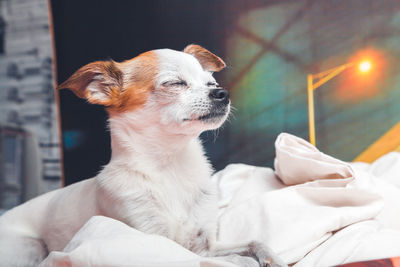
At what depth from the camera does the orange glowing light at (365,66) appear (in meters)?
1.77

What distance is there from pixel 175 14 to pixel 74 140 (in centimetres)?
101

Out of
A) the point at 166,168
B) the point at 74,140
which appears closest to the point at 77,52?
the point at 74,140

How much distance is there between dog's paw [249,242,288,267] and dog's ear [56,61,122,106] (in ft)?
2.01

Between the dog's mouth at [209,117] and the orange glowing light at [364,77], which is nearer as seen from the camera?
the dog's mouth at [209,117]

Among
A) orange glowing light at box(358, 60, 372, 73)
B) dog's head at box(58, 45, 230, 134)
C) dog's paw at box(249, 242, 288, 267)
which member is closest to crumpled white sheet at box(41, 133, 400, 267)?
dog's paw at box(249, 242, 288, 267)

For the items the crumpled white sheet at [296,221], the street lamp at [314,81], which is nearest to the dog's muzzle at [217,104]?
the crumpled white sheet at [296,221]

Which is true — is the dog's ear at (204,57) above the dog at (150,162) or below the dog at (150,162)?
above

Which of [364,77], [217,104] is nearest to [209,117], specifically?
[217,104]

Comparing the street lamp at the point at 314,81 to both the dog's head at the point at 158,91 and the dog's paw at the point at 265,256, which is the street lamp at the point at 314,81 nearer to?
the dog's head at the point at 158,91

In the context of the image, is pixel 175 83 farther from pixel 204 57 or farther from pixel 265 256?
pixel 265 256

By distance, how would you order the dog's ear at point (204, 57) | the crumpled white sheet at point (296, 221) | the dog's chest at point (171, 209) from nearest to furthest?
the crumpled white sheet at point (296, 221) < the dog's chest at point (171, 209) < the dog's ear at point (204, 57)

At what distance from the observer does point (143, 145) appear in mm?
1037

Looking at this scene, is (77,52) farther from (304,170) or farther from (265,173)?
(304,170)

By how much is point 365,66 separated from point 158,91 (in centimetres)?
127
